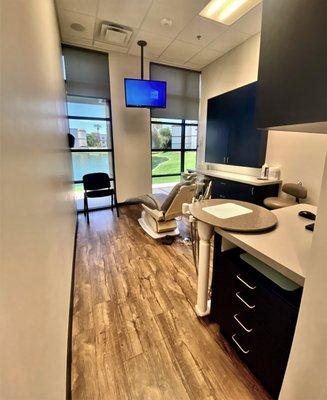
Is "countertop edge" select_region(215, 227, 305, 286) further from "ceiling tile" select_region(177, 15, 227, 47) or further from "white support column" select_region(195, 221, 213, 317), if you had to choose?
"ceiling tile" select_region(177, 15, 227, 47)

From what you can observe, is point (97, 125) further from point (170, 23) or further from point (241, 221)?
point (241, 221)

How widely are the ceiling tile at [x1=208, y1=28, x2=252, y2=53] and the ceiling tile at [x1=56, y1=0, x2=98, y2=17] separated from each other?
2.00 meters

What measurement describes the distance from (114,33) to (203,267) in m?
3.73

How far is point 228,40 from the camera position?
11.4 feet

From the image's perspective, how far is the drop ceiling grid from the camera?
103 inches

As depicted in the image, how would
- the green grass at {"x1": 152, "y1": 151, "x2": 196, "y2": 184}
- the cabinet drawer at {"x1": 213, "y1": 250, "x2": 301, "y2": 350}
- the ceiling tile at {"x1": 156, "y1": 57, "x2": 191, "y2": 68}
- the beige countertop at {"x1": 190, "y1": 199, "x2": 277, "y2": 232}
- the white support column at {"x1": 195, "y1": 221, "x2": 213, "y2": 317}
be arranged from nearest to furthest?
the cabinet drawer at {"x1": 213, "y1": 250, "x2": 301, "y2": 350} → the beige countertop at {"x1": 190, "y1": 199, "x2": 277, "y2": 232} → the white support column at {"x1": 195, "y1": 221, "x2": 213, "y2": 317} → the ceiling tile at {"x1": 156, "y1": 57, "x2": 191, "y2": 68} → the green grass at {"x1": 152, "y1": 151, "x2": 196, "y2": 184}

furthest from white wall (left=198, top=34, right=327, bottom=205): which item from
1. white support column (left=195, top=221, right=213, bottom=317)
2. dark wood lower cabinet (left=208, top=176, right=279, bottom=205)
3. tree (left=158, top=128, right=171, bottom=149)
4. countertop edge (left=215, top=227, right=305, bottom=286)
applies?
countertop edge (left=215, top=227, right=305, bottom=286)

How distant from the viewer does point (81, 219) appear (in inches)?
153

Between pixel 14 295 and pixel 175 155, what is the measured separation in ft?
15.7

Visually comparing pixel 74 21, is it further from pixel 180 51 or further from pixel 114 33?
pixel 180 51

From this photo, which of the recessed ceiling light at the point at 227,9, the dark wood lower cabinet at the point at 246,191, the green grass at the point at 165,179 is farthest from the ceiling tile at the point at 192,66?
the dark wood lower cabinet at the point at 246,191

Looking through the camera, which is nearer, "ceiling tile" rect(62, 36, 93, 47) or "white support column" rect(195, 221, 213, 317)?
"white support column" rect(195, 221, 213, 317)

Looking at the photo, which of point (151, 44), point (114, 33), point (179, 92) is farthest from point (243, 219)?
point (179, 92)

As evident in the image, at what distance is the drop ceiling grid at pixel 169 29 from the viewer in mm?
2618
